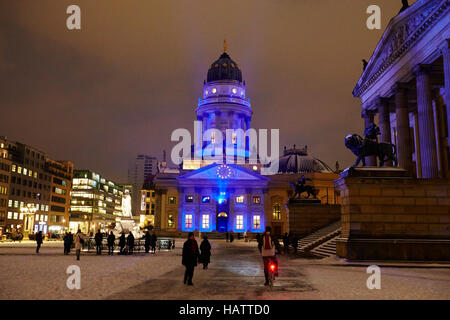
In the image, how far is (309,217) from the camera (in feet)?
131

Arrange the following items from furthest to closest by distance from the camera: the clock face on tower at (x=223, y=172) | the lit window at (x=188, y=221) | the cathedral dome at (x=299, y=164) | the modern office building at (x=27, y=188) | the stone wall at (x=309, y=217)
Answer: the cathedral dome at (x=299, y=164) < the modern office building at (x=27, y=188) < the clock face on tower at (x=223, y=172) < the lit window at (x=188, y=221) < the stone wall at (x=309, y=217)

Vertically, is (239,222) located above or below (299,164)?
below

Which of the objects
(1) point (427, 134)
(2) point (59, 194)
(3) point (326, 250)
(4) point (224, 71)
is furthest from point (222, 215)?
(1) point (427, 134)

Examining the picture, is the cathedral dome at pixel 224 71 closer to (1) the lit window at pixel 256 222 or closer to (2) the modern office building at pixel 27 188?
(1) the lit window at pixel 256 222

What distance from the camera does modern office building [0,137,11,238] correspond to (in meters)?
86.8

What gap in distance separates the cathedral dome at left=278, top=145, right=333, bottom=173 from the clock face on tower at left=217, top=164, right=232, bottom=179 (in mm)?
22610

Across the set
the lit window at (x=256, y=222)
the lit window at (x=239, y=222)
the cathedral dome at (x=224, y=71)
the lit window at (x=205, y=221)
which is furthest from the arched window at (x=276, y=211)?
the cathedral dome at (x=224, y=71)

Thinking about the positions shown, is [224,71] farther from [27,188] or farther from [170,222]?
[27,188]

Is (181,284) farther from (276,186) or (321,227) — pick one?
(276,186)

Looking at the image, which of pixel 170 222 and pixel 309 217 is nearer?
pixel 309 217

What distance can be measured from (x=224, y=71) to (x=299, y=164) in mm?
31718

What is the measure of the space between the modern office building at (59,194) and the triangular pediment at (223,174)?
44.2 meters

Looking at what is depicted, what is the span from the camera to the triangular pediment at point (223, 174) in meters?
90.8

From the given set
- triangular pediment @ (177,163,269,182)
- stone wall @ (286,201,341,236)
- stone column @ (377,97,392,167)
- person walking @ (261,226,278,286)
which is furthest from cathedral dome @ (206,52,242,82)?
person walking @ (261,226,278,286)
